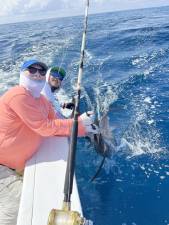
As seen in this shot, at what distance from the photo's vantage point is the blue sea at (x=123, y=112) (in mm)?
4121

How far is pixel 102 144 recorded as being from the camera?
449 cm

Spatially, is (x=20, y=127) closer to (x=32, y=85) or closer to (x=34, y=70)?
(x=32, y=85)

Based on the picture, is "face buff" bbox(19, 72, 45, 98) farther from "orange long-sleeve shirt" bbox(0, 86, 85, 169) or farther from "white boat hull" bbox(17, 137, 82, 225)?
"white boat hull" bbox(17, 137, 82, 225)

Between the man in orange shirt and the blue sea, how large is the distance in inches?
40.5

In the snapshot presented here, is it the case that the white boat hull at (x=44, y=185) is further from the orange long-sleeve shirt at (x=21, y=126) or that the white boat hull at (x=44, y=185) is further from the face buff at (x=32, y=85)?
the face buff at (x=32, y=85)

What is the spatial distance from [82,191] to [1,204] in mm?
1327

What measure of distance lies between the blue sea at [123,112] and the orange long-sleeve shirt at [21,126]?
110cm

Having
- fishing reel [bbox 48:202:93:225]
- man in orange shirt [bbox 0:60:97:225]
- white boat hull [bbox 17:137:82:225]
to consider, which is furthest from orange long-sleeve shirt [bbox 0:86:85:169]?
fishing reel [bbox 48:202:93:225]

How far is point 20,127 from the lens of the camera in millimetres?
3305

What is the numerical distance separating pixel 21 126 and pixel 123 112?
387 centimetres

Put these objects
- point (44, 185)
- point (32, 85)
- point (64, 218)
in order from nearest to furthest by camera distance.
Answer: point (64, 218) < point (44, 185) < point (32, 85)

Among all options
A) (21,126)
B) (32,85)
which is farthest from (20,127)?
(32,85)

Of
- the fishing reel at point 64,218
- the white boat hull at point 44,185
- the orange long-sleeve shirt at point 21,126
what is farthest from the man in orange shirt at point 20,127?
the fishing reel at point 64,218

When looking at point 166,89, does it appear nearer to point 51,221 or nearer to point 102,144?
point 102,144
